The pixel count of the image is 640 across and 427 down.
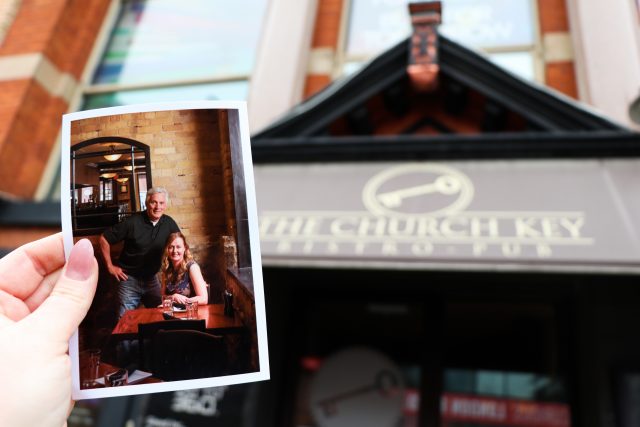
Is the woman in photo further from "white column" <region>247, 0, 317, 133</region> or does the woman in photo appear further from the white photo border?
"white column" <region>247, 0, 317, 133</region>

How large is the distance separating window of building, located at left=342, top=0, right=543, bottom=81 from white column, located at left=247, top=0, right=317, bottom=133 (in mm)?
491

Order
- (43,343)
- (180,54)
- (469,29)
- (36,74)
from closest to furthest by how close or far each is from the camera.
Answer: (43,343), (469,29), (36,74), (180,54)

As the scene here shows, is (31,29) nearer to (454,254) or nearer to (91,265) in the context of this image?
(454,254)

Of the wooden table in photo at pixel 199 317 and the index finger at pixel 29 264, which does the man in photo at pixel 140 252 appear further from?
the index finger at pixel 29 264

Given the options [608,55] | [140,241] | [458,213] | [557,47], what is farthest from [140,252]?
[557,47]

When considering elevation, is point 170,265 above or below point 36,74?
below

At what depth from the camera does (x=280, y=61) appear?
17.2 ft

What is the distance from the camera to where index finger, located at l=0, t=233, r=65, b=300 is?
1178 mm

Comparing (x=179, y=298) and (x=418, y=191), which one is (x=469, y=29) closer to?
(x=418, y=191)

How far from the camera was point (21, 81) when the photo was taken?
224 inches

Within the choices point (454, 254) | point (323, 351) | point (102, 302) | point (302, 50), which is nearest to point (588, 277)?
point (454, 254)

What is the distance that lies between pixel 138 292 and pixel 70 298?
0.44 feet

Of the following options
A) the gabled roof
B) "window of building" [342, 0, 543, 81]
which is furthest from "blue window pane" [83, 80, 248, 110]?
the gabled roof

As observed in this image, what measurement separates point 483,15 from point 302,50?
1.88 m
